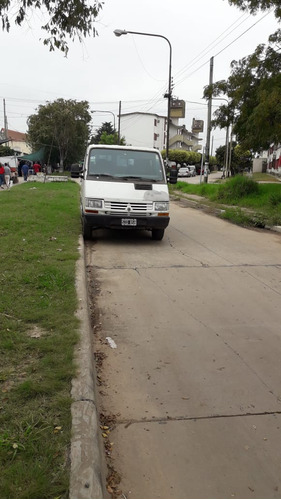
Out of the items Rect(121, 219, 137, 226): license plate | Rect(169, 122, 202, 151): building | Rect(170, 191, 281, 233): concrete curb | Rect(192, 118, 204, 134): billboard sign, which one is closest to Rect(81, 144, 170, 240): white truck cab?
Rect(121, 219, 137, 226): license plate

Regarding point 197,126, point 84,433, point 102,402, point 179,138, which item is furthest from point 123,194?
point 197,126

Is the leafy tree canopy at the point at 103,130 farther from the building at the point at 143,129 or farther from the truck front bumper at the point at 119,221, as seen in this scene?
the truck front bumper at the point at 119,221

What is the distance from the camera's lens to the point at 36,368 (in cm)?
330

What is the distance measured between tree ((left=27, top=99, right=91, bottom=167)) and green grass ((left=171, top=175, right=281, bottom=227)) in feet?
90.5

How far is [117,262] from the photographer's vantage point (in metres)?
7.50

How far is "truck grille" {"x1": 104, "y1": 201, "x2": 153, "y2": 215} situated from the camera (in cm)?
841

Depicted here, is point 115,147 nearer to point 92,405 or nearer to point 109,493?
point 92,405

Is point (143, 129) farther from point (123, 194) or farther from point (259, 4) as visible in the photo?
point (123, 194)

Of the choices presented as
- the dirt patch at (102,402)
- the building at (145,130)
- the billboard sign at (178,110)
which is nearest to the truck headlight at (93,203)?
Answer: the dirt patch at (102,402)

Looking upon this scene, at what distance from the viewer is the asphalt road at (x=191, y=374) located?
2.55m

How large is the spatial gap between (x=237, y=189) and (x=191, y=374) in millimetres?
14390

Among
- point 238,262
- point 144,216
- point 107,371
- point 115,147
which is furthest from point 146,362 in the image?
point 115,147

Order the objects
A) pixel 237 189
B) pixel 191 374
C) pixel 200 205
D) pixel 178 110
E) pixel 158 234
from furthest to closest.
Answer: pixel 178 110
pixel 200 205
pixel 237 189
pixel 158 234
pixel 191 374

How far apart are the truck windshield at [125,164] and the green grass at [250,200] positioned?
4.23 m
